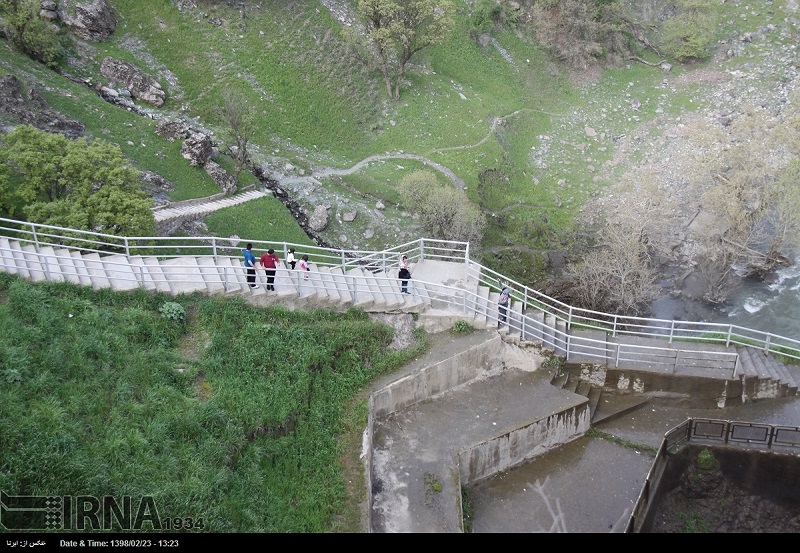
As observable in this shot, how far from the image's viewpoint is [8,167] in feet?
69.6

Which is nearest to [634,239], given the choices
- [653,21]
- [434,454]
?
[434,454]

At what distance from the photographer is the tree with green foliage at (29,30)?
104ft

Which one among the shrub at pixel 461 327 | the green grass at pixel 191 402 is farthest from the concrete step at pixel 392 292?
the shrub at pixel 461 327

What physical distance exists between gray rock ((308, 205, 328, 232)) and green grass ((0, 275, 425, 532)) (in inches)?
606

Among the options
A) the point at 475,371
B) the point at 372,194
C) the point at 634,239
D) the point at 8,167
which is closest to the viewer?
the point at 475,371

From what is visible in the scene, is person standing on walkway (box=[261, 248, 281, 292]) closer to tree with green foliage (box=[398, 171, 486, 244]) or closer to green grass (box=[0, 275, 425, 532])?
green grass (box=[0, 275, 425, 532])

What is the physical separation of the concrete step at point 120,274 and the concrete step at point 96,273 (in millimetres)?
110

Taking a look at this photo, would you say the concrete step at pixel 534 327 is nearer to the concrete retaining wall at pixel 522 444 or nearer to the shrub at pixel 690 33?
the concrete retaining wall at pixel 522 444

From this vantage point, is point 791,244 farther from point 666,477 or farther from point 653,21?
point 653,21

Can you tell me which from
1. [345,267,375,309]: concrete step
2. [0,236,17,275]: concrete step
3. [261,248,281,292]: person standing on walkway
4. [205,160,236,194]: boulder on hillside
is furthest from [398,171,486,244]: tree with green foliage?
[0,236,17,275]: concrete step

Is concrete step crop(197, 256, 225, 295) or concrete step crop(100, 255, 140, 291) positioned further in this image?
concrete step crop(197, 256, 225, 295)

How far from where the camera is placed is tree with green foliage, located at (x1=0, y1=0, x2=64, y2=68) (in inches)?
1249

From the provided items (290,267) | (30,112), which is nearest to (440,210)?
(290,267)

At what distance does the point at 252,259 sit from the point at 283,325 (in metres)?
1.92
